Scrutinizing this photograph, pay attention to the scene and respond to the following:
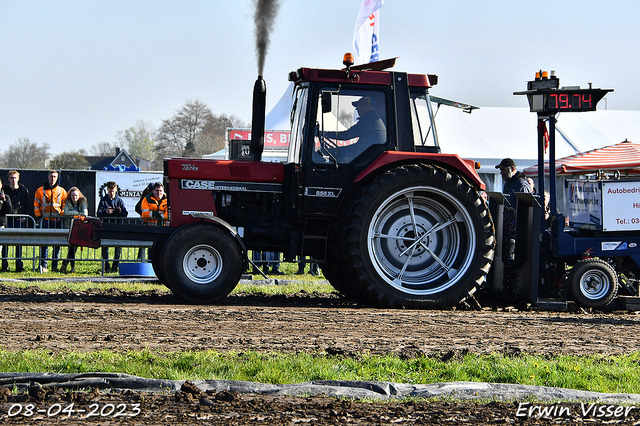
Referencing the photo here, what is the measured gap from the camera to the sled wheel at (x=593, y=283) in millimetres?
8547

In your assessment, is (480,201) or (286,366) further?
(480,201)

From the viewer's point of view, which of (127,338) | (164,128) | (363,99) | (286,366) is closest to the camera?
(286,366)

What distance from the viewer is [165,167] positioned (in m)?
8.50

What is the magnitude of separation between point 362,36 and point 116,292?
8680mm

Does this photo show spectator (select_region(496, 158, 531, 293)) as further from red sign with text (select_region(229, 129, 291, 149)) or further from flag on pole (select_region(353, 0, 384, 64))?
red sign with text (select_region(229, 129, 291, 149))

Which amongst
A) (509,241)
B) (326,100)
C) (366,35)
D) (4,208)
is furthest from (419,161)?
(4,208)

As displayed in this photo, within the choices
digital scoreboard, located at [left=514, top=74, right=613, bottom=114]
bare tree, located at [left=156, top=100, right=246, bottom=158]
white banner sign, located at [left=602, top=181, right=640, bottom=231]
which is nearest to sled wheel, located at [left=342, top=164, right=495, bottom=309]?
white banner sign, located at [left=602, top=181, right=640, bottom=231]

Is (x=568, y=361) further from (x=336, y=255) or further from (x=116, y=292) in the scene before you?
(x=116, y=292)

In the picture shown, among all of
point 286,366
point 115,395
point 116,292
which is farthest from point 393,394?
point 116,292

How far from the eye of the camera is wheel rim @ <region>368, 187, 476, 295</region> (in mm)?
8281

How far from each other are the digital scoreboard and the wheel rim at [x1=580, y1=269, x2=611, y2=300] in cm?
203

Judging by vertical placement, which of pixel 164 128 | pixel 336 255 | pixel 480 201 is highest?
pixel 164 128

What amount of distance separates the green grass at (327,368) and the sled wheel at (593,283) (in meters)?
3.47

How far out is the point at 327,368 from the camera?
4719mm
